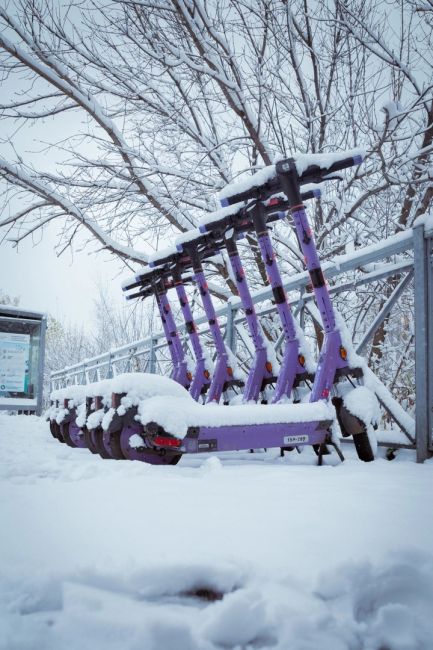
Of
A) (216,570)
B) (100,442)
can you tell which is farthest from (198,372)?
(216,570)

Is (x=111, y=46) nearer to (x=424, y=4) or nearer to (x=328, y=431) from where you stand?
(x=424, y=4)

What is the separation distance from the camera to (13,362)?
32.0 ft

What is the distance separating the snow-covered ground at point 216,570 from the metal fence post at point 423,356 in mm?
1271

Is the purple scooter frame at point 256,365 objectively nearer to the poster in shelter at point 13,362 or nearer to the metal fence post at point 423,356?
the metal fence post at point 423,356

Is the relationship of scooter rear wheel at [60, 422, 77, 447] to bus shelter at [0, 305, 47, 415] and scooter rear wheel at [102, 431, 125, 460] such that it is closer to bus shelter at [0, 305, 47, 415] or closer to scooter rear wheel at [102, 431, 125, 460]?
scooter rear wheel at [102, 431, 125, 460]

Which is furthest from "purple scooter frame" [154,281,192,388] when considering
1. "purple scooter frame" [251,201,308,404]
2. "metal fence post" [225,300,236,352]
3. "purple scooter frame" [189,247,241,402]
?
"purple scooter frame" [251,201,308,404]

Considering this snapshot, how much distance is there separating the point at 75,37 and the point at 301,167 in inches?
151

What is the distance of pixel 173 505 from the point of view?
1949 millimetres

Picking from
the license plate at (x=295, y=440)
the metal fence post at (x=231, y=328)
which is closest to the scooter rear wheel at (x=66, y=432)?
the metal fence post at (x=231, y=328)

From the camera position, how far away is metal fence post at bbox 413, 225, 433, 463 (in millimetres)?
3314

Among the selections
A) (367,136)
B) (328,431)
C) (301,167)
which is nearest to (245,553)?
(328,431)

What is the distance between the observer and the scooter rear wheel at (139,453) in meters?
3.28

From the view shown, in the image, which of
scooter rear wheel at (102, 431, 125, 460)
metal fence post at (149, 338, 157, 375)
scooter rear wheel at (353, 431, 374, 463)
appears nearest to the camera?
scooter rear wheel at (102, 431, 125, 460)

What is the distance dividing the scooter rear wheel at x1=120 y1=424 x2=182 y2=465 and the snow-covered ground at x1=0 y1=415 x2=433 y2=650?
1.10 m
